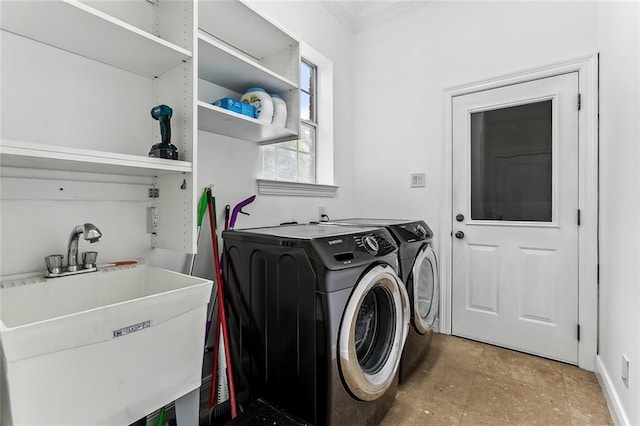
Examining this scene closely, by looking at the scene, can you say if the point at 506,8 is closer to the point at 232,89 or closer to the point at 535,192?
the point at 535,192

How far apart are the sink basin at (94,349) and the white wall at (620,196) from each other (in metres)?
1.84

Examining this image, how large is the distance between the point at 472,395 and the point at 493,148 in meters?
1.78

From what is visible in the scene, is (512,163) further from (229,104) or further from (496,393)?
(229,104)

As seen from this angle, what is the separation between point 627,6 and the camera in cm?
149

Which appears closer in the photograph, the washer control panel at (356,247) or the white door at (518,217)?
the washer control panel at (356,247)

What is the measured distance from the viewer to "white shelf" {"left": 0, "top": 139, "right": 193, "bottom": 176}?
87 centimetres

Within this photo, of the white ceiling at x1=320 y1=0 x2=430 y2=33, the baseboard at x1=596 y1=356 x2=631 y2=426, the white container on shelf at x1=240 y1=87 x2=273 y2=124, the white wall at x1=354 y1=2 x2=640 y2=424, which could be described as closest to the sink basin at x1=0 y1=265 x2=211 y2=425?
the white container on shelf at x1=240 y1=87 x2=273 y2=124

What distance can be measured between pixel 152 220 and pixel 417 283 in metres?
1.56

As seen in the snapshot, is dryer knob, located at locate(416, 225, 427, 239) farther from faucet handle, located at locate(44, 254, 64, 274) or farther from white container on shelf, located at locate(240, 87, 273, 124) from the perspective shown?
faucet handle, located at locate(44, 254, 64, 274)

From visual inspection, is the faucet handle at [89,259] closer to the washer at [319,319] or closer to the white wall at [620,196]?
the washer at [319,319]

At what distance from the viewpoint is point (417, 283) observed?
6.49 feet

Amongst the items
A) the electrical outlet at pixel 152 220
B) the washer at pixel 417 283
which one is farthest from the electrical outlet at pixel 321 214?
the electrical outlet at pixel 152 220

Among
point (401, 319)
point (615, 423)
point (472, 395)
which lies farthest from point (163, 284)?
point (615, 423)

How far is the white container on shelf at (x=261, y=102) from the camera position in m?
1.71
